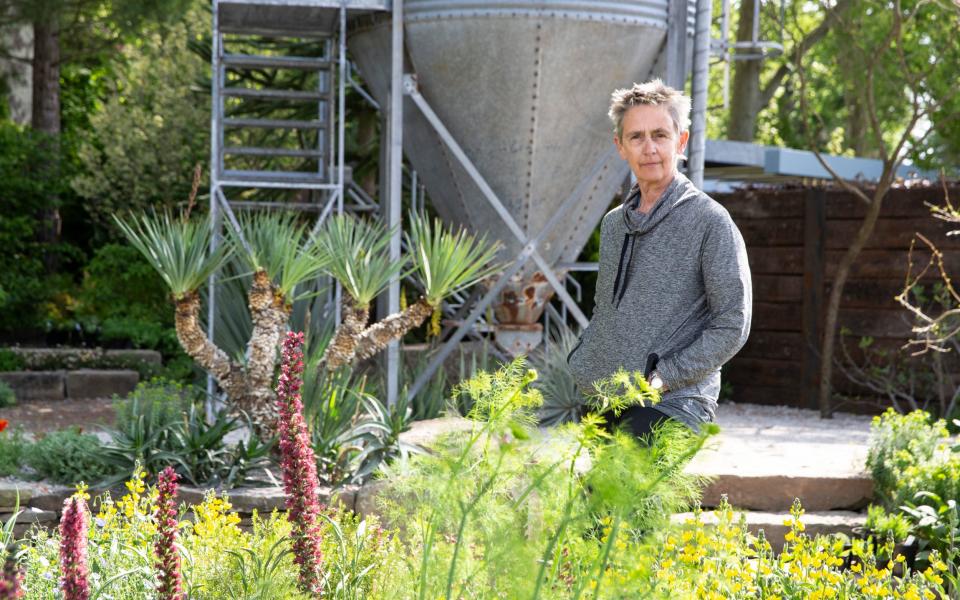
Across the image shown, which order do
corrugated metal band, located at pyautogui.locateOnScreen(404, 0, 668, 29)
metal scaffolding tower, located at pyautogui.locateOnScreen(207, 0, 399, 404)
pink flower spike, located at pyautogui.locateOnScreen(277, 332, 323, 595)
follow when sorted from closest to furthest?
pink flower spike, located at pyautogui.locateOnScreen(277, 332, 323, 595)
corrugated metal band, located at pyautogui.locateOnScreen(404, 0, 668, 29)
metal scaffolding tower, located at pyautogui.locateOnScreen(207, 0, 399, 404)

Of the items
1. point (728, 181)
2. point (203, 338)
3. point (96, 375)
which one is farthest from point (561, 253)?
point (728, 181)

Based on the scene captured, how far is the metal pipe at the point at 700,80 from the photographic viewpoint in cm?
747

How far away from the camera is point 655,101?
2.92 m

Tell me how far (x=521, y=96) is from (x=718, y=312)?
15.5ft

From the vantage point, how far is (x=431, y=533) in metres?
2.07

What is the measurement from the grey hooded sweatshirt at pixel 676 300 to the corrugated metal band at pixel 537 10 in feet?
14.3

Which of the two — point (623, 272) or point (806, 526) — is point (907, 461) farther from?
point (623, 272)

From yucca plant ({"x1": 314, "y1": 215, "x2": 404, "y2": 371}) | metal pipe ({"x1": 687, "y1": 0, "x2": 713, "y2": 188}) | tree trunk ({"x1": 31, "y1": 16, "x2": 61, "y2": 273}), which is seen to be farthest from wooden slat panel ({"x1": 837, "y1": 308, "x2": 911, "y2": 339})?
tree trunk ({"x1": 31, "y1": 16, "x2": 61, "y2": 273})

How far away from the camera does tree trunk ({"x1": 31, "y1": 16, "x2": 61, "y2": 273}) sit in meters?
13.3

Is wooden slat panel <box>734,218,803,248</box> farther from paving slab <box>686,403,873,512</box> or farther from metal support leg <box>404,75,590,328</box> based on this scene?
paving slab <box>686,403,873,512</box>

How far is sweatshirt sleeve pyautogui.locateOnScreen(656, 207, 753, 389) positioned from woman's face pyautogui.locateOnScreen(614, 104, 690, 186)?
19cm

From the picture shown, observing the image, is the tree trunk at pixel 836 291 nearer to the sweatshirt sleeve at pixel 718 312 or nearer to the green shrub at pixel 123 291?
the sweatshirt sleeve at pixel 718 312

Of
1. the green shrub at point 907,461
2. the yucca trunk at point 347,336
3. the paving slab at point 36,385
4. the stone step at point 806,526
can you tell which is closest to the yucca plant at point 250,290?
the yucca trunk at point 347,336

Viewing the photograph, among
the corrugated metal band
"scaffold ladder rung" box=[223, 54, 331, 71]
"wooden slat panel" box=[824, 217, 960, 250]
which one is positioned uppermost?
the corrugated metal band
